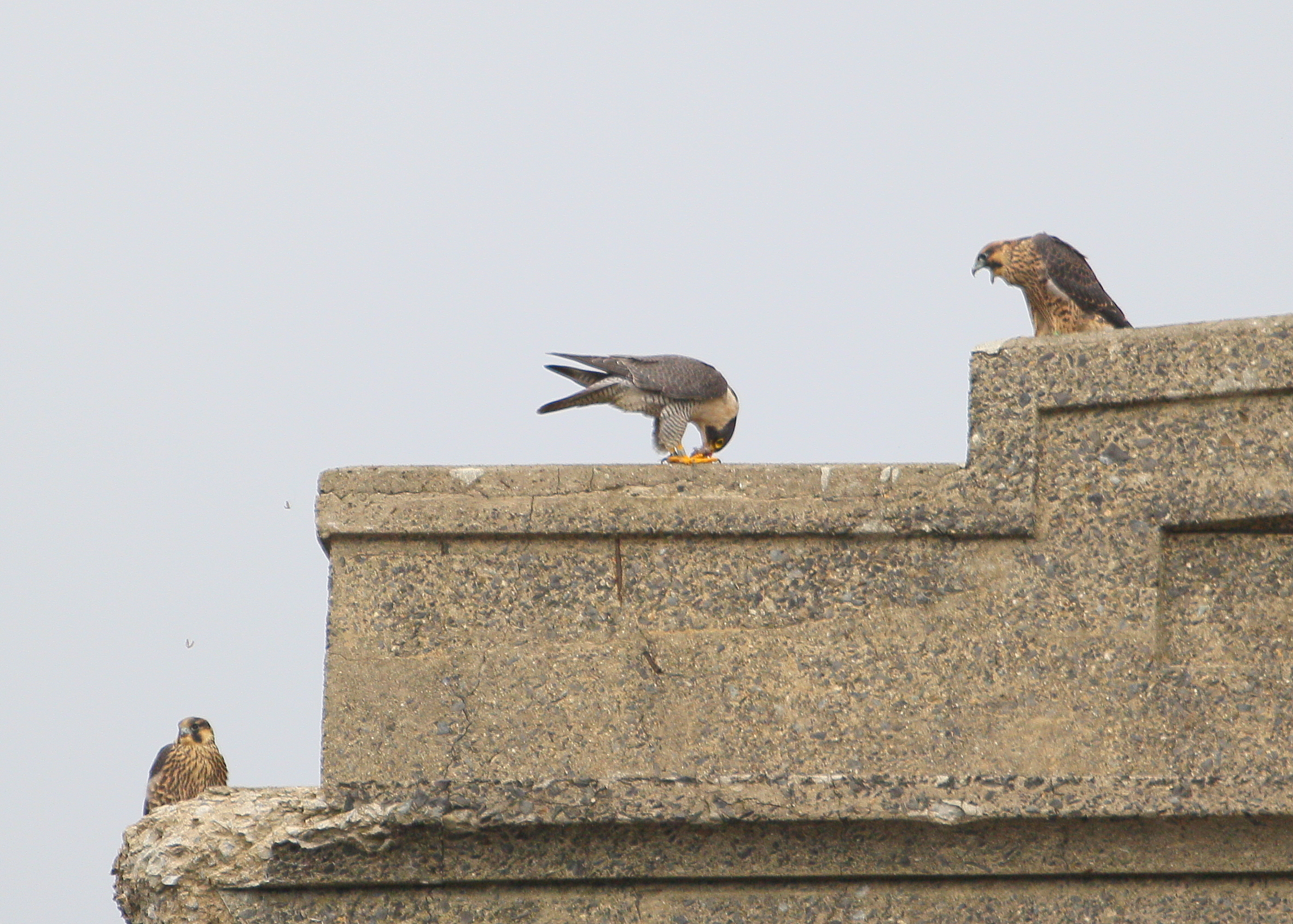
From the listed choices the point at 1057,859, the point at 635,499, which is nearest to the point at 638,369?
the point at 635,499

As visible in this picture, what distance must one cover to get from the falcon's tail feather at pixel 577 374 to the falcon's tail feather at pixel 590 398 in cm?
4

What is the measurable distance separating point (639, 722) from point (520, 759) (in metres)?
0.25

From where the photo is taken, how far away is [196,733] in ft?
21.5

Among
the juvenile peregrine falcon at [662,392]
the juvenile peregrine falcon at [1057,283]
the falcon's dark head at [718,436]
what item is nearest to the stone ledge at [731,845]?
the juvenile peregrine falcon at [1057,283]

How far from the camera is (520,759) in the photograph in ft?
10.2

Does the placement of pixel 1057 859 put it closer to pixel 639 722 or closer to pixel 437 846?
pixel 639 722

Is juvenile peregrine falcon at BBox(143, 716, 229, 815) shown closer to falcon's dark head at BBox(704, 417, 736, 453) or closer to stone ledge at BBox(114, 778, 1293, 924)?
falcon's dark head at BBox(704, 417, 736, 453)

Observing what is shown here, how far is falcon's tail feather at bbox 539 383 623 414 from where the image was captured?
19.2 feet

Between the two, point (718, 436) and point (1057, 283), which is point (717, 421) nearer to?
point (718, 436)

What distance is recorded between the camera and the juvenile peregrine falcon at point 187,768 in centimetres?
632

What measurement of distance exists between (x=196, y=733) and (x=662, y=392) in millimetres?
2476

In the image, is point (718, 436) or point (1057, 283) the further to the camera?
point (718, 436)

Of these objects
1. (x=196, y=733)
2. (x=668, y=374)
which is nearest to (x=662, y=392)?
(x=668, y=374)

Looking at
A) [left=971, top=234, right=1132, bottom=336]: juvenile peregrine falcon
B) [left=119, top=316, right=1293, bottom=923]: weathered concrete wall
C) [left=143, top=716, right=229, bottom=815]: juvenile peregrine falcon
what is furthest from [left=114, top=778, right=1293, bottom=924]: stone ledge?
[left=143, top=716, right=229, bottom=815]: juvenile peregrine falcon
